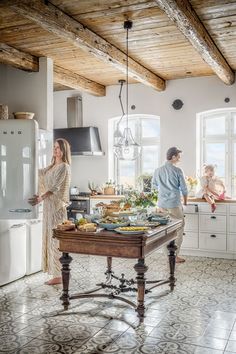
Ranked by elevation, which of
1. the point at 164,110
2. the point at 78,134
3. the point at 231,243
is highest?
the point at 164,110

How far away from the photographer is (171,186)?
5383mm

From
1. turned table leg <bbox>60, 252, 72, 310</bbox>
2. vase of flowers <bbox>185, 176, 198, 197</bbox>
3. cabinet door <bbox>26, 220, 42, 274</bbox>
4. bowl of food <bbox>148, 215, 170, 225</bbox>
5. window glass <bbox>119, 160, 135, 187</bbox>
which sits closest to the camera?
turned table leg <bbox>60, 252, 72, 310</bbox>

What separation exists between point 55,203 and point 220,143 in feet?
11.1

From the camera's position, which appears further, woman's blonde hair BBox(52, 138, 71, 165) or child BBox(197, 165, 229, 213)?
child BBox(197, 165, 229, 213)

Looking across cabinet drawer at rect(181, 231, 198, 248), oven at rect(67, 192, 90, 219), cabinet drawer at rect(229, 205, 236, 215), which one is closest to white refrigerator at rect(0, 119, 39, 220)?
oven at rect(67, 192, 90, 219)

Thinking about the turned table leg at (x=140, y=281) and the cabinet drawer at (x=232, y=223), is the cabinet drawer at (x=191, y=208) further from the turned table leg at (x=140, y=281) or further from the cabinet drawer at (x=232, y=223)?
the turned table leg at (x=140, y=281)

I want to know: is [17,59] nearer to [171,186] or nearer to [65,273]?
[171,186]

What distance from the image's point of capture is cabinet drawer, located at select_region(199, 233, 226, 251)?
595cm

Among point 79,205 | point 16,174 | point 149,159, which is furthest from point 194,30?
point 79,205

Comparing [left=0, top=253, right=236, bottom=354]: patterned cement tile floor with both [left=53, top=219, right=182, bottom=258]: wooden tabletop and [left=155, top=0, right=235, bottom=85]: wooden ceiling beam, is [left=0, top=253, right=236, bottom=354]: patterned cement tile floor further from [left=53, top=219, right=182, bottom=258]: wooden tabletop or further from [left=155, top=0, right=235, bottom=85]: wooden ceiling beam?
[left=155, top=0, right=235, bottom=85]: wooden ceiling beam

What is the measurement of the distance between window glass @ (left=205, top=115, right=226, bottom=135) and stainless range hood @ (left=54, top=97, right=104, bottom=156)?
75.7 inches

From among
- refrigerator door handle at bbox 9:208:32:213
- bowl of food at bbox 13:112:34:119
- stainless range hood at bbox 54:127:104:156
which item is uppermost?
bowl of food at bbox 13:112:34:119

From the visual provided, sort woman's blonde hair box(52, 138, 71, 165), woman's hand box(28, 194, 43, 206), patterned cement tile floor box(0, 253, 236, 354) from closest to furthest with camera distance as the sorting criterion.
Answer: patterned cement tile floor box(0, 253, 236, 354), woman's hand box(28, 194, 43, 206), woman's blonde hair box(52, 138, 71, 165)

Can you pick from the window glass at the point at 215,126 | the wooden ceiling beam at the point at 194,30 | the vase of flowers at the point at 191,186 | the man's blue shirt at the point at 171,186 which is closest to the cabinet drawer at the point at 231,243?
the vase of flowers at the point at 191,186
